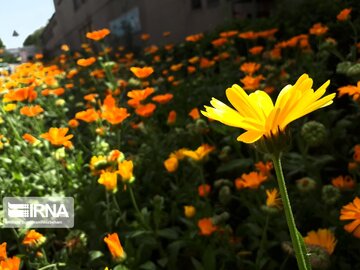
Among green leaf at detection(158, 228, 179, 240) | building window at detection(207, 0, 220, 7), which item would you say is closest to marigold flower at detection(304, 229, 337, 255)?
green leaf at detection(158, 228, 179, 240)

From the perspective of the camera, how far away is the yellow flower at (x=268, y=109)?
0.48 m

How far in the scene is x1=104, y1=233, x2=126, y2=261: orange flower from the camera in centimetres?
99

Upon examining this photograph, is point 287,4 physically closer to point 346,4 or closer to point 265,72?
point 346,4

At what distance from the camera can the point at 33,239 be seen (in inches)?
51.3

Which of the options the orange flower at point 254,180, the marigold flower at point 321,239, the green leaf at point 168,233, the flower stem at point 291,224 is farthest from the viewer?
the green leaf at point 168,233

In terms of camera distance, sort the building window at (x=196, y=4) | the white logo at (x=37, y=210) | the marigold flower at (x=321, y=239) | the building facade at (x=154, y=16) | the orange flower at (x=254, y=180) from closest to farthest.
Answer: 1. the marigold flower at (x=321, y=239)
2. the orange flower at (x=254, y=180)
3. the white logo at (x=37, y=210)
4. the building facade at (x=154, y=16)
5. the building window at (x=196, y=4)

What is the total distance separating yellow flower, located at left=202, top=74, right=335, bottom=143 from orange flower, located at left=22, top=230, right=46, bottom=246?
99cm

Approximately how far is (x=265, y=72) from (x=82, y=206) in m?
1.55

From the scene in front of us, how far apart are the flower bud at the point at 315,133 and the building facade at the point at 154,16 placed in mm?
5508

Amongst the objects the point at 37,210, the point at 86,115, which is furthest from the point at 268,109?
the point at 86,115

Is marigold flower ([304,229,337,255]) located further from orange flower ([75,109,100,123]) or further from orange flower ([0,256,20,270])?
orange flower ([75,109,100,123])

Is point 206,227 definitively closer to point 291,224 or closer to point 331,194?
point 331,194

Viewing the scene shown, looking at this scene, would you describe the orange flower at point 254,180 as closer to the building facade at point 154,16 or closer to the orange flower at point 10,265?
the orange flower at point 10,265

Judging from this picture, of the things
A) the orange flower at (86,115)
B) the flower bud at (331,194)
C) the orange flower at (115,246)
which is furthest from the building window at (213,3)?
the orange flower at (115,246)
